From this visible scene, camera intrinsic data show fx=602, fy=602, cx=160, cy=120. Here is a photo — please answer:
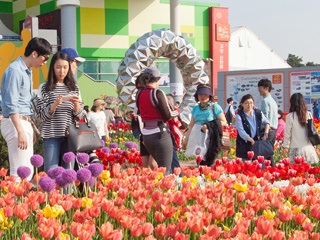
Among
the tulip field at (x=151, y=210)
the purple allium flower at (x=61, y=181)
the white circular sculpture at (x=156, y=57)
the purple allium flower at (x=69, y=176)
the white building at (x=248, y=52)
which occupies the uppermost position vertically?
the white building at (x=248, y=52)

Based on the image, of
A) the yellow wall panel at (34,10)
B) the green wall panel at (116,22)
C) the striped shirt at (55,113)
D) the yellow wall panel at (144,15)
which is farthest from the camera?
the yellow wall panel at (34,10)

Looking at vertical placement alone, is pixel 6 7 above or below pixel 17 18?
above

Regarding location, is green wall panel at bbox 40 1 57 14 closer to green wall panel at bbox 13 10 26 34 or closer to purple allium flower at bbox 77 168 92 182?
green wall panel at bbox 13 10 26 34

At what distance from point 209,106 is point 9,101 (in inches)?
128

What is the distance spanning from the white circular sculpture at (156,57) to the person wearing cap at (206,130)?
7907 mm

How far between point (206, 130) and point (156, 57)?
920 cm

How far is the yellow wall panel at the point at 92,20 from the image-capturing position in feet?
92.0

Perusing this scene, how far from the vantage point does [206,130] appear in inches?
300

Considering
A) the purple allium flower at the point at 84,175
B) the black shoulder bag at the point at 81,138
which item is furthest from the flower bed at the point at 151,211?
the black shoulder bag at the point at 81,138

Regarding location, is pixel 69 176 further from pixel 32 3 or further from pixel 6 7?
pixel 6 7

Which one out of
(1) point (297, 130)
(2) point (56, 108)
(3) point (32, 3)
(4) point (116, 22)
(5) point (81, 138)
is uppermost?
(3) point (32, 3)

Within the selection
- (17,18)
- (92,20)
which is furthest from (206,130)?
(17,18)

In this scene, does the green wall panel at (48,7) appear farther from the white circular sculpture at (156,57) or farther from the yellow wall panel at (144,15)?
the white circular sculpture at (156,57)

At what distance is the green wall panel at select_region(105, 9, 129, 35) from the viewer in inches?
1133
